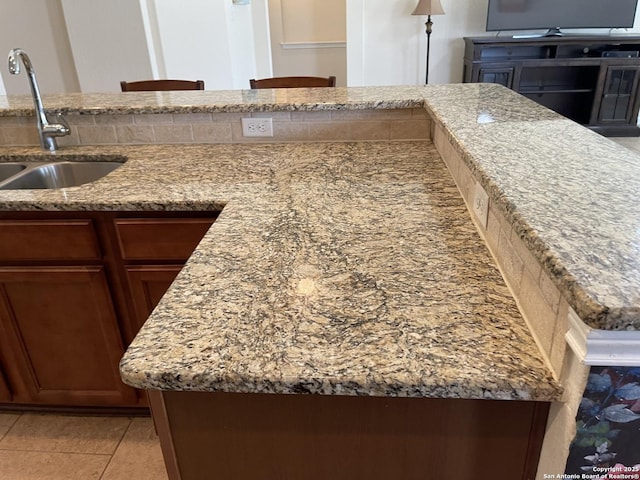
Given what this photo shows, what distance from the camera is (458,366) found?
716 mm

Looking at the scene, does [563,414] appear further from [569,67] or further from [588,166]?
[569,67]

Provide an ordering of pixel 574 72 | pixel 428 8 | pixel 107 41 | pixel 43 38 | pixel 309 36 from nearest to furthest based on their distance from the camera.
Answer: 1. pixel 107 41
2. pixel 43 38
3. pixel 428 8
4. pixel 574 72
5. pixel 309 36

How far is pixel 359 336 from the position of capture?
2.59ft

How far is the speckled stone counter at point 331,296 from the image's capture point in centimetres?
72

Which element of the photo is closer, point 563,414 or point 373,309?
point 563,414

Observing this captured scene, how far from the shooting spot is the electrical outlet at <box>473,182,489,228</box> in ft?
3.53

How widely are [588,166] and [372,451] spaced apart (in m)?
0.71

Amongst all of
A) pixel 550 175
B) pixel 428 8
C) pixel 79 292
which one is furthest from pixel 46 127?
pixel 428 8

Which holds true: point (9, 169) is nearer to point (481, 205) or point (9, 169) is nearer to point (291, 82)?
point (291, 82)

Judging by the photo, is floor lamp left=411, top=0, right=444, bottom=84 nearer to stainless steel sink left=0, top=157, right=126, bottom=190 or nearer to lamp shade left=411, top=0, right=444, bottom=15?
lamp shade left=411, top=0, right=444, bottom=15

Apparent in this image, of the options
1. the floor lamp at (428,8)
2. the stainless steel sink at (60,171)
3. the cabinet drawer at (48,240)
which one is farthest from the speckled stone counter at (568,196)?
the floor lamp at (428,8)

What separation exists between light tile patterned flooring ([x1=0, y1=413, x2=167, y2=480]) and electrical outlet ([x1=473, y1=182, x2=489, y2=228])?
129cm

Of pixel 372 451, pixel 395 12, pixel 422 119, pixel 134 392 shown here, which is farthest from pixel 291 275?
pixel 395 12

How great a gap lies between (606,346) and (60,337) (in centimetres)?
160
